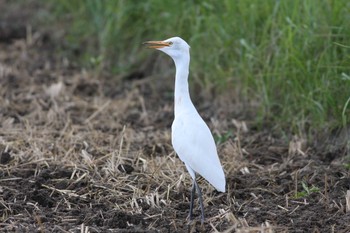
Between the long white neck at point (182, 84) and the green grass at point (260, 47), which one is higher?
the long white neck at point (182, 84)

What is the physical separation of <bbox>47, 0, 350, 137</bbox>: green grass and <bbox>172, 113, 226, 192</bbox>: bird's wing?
1.19 m

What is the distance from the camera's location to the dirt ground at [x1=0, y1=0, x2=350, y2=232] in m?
4.68

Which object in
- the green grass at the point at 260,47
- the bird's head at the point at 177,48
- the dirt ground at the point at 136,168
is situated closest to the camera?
the dirt ground at the point at 136,168

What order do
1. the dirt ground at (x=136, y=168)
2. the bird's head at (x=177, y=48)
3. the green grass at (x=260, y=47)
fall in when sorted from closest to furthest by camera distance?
the dirt ground at (x=136, y=168), the bird's head at (x=177, y=48), the green grass at (x=260, y=47)

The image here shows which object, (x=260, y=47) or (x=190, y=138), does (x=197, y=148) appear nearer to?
(x=190, y=138)

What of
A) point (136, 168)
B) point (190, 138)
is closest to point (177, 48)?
point (190, 138)

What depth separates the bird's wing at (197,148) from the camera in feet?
15.4

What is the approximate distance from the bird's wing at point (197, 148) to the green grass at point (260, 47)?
46.7 inches

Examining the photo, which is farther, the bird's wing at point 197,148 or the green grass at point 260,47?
the green grass at point 260,47

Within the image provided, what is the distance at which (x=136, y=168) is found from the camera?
18.6ft

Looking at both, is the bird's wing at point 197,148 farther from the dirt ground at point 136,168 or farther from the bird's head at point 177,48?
the bird's head at point 177,48

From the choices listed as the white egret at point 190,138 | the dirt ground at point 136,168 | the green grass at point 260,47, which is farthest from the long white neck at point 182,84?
the green grass at point 260,47

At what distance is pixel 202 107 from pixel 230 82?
424mm

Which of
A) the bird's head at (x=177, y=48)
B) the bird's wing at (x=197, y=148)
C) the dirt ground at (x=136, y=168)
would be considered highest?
the bird's head at (x=177, y=48)
